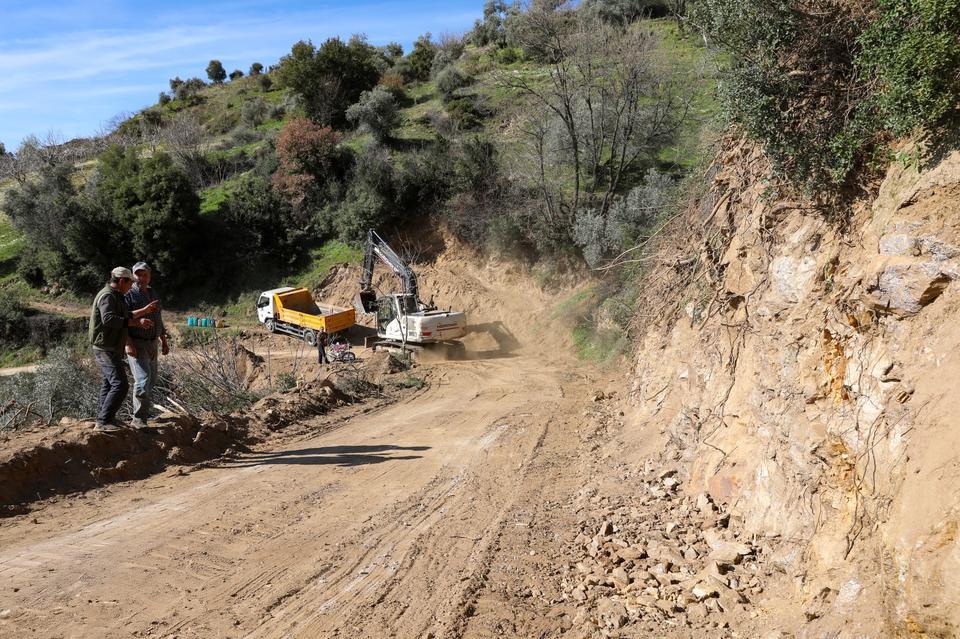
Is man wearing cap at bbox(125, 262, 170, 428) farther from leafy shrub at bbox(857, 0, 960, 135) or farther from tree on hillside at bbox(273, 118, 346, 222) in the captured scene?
tree on hillside at bbox(273, 118, 346, 222)

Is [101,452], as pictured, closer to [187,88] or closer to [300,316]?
[300,316]

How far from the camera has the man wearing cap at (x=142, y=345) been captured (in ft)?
24.6

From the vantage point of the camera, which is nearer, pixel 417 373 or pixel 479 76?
pixel 417 373

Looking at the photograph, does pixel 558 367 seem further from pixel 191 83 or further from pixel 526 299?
pixel 191 83

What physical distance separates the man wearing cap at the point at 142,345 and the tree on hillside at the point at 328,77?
3541 centimetres

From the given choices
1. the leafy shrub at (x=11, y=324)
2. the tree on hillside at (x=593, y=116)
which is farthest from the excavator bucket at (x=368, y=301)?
the leafy shrub at (x=11, y=324)

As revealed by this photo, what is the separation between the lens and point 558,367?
736 inches

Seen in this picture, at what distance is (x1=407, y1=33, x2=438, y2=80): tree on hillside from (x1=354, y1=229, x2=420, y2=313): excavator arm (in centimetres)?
3030

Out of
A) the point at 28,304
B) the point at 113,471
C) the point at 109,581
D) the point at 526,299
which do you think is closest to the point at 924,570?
the point at 109,581

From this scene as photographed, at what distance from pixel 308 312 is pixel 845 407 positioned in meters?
23.1

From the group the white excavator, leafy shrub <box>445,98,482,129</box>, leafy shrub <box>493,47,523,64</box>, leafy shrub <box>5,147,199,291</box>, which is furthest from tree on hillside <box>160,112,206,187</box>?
the white excavator

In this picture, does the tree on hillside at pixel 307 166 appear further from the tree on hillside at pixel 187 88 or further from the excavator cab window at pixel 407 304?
the tree on hillside at pixel 187 88

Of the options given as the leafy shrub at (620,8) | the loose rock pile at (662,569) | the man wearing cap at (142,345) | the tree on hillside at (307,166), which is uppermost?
the leafy shrub at (620,8)

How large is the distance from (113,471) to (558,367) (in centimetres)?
1333
